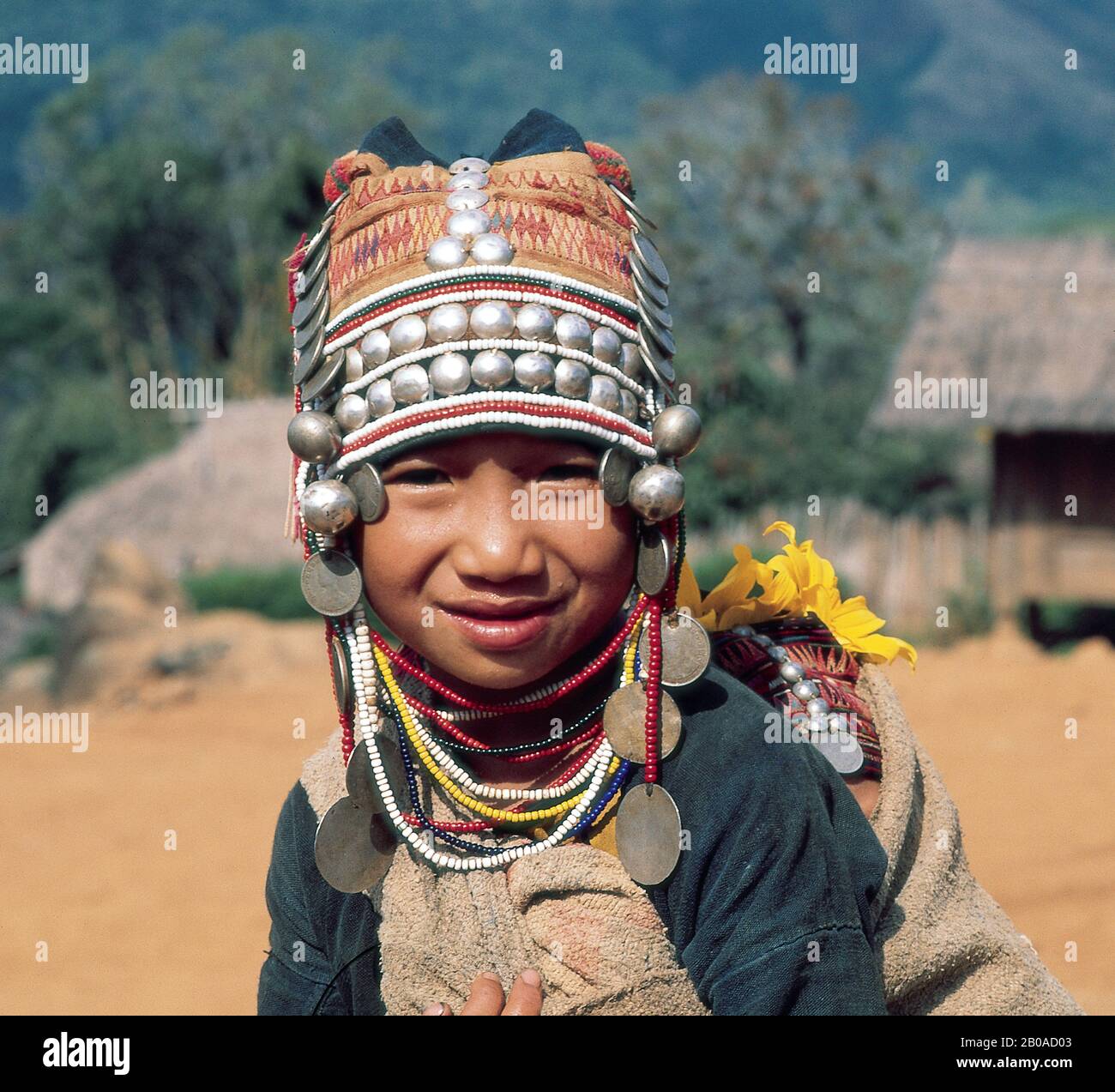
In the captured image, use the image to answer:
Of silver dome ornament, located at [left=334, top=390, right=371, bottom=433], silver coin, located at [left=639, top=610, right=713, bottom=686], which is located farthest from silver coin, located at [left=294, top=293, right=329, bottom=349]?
silver coin, located at [left=639, top=610, right=713, bottom=686]

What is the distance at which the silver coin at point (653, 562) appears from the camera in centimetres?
235

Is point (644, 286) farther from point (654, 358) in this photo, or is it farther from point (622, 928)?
point (622, 928)

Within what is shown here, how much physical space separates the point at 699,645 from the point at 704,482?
13523 mm

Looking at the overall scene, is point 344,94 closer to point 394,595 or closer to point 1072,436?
point 1072,436

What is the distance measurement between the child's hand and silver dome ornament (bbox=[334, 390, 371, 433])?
2.95 feet

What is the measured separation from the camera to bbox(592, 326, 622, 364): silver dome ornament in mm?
2303

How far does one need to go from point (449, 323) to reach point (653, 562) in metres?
0.51

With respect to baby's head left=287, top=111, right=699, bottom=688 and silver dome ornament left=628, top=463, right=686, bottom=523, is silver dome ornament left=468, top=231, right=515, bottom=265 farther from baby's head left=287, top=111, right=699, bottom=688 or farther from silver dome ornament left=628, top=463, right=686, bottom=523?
silver dome ornament left=628, top=463, right=686, bottom=523

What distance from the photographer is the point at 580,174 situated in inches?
94.9

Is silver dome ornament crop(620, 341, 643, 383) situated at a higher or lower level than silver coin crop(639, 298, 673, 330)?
lower

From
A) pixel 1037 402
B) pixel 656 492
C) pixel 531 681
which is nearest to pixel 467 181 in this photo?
pixel 656 492

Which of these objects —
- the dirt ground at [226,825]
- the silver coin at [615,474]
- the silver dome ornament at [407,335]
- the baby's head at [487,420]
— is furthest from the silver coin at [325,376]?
the dirt ground at [226,825]

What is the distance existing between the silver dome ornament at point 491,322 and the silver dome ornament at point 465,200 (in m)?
0.19

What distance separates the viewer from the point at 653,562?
2359 mm
